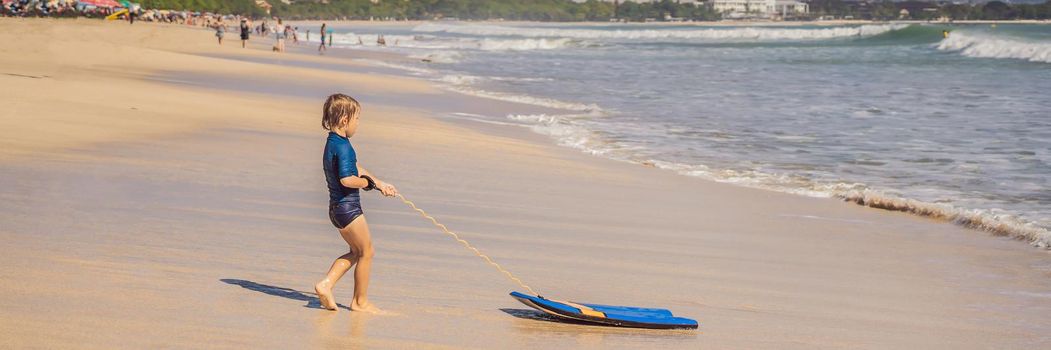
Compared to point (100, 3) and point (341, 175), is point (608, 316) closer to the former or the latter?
point (341, 175)

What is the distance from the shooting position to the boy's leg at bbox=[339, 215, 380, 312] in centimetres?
541

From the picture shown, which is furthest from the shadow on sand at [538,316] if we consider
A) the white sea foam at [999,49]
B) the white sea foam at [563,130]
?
the white sea foam at [999,49]

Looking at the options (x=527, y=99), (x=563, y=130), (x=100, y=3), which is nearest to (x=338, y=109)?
(x=563, y=130)

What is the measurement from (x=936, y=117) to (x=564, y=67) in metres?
22.5

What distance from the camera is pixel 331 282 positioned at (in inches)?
213

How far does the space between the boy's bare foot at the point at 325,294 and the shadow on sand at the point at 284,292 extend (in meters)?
0.11

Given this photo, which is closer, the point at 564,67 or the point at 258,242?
the point at 258,242

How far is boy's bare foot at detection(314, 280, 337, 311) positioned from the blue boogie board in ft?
2.65

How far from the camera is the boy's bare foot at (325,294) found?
530cm

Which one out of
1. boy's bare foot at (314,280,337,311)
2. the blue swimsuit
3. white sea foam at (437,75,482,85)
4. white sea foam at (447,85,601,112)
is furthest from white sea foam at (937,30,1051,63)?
boy's bare foot at (314,280,337,311)

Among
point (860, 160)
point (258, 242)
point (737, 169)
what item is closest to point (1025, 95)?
point (860, 160)

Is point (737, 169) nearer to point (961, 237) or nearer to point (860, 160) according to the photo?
point (860, 160)

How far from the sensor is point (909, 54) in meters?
62.6

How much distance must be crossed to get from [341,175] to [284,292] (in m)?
0.76
